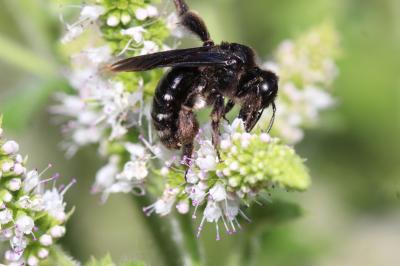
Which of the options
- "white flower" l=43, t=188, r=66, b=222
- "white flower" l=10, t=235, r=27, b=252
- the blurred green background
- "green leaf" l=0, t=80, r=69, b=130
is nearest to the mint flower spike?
"white flower" l=43, t=188, r=66, b=222

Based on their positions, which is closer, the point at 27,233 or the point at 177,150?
the point at 27,233

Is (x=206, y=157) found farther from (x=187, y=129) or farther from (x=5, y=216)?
(x=5, y=216)

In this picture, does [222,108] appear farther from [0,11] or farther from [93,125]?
[0,11]

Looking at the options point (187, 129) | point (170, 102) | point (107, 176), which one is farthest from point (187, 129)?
point (107, 176)

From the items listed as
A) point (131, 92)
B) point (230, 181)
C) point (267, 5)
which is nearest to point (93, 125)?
point (131, 92)

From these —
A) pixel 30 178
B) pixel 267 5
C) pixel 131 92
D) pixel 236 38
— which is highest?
pixel 267 5
